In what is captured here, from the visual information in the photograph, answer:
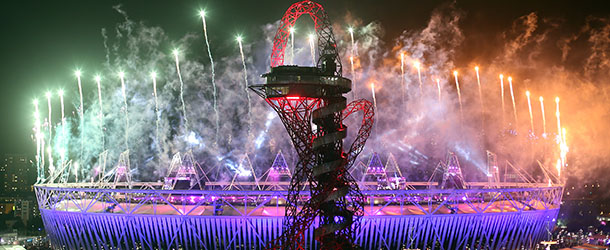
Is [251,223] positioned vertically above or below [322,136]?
below

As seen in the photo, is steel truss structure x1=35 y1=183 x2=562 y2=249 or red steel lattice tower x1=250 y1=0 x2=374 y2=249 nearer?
red steel lattice tower x1=250 y1=0 x2=374 y2=249

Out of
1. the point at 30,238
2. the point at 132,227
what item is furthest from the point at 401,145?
the point at 30,238

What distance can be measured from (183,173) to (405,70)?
37299 millimetres

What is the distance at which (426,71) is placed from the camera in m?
91.6

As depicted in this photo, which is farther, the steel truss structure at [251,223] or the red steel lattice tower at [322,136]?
the steel truss structure at [251,223]

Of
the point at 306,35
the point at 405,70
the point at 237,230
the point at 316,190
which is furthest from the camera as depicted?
the point at 405,70

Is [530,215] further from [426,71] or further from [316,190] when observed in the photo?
[316,190]

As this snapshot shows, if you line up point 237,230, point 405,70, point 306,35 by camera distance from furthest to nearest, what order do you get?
point 405,70 → point 306,35 → point 237,230

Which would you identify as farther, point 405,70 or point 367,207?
point 405,70

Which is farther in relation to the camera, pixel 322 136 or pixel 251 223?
pixel 251 223

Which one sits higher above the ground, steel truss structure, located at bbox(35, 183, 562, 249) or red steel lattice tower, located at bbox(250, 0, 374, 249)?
red steel lattice tower, located at bbox(250, 0, 374, 249)

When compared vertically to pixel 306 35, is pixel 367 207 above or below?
below

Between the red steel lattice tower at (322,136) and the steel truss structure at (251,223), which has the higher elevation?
the red steel lattice tower at (322,136)

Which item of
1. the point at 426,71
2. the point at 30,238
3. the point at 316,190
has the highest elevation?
the point at 426,71
